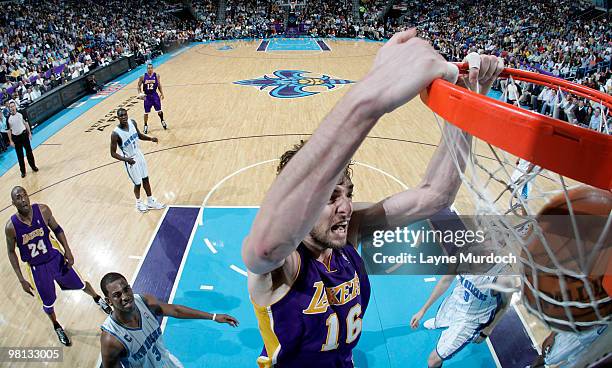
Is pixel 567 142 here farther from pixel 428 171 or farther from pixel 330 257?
pixel 330 257

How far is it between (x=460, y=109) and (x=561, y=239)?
0.70m

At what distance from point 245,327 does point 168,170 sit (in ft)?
15.4

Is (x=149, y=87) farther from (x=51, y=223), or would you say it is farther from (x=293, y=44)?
(x=293, y=44)

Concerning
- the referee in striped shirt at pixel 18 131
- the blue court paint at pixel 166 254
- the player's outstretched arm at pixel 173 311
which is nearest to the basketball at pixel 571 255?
the player's outstretched arm at pixel 173 311

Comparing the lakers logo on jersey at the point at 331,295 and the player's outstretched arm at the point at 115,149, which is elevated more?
the lakers logo on jersey at the point at 331,295

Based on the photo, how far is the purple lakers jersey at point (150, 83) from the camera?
976 centimetres

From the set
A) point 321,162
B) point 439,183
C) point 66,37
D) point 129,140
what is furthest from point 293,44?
point 321,162

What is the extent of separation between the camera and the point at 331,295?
72.6 inches

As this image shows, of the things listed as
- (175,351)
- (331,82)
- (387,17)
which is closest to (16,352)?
(175,351)

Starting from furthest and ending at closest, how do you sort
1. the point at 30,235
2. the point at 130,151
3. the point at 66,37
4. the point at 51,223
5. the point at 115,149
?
the point at 66,37, the point at 130,151, the point at 115,149, the point at 51,223, the point at 30,235

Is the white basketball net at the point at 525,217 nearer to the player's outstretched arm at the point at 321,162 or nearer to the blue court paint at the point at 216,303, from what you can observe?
the player's outstretched arm at the point at 321,162

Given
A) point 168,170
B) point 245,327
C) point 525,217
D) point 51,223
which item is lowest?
point 245,327

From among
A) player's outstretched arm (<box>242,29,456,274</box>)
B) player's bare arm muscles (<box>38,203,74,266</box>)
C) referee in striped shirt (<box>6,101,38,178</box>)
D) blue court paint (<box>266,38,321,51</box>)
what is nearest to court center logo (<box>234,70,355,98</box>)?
blue court paint (<box>266,38,321,51</box>)

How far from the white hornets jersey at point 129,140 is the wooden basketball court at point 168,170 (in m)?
1.13
